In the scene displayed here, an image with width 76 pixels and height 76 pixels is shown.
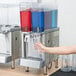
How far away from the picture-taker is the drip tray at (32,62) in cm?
145

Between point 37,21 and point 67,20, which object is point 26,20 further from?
point 67,20

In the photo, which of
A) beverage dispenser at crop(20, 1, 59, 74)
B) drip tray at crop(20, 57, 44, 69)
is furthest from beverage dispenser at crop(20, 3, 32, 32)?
drip tray at crop(20, 57, 44, 69)

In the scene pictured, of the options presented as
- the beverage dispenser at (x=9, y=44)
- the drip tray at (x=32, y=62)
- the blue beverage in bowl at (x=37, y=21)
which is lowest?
the drip tray at (x=32, y=62)

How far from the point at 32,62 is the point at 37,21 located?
0.31m

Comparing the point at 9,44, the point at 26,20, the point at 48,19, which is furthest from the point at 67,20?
the point at 9,44

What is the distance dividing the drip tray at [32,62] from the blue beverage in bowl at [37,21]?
22 cm

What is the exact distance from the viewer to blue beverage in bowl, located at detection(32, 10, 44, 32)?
150 cm

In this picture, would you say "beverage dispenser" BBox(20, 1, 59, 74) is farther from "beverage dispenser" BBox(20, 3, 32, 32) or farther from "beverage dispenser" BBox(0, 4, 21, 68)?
"beverage dispenser" BBox(0, 4, 21, 68)

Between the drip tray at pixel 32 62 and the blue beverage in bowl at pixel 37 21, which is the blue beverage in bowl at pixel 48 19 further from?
the drip tray at pixel 32 62

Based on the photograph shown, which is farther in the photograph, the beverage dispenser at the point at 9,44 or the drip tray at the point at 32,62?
the beverage dispenser at the point at 9,44

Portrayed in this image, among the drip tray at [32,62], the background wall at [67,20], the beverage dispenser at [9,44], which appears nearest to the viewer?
the drip tray at [32,62]

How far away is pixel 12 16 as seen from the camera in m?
2.03

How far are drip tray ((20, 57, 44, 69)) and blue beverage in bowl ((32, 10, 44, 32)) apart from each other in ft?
0.74

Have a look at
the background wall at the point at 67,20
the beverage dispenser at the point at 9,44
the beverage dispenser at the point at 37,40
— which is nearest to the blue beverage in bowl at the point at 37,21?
the beverage dispenser at the point at 37,40
